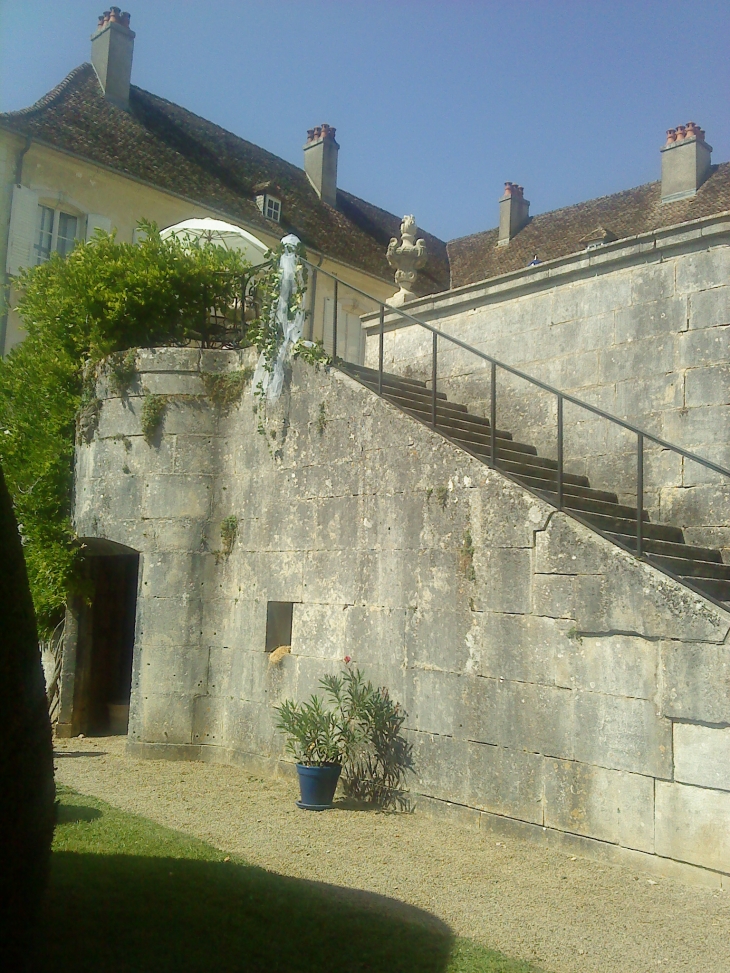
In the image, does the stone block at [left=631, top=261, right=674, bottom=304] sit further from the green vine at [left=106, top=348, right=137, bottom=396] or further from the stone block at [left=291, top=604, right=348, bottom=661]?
the green vine at [left=106, top=348, right=137, bottom=396]

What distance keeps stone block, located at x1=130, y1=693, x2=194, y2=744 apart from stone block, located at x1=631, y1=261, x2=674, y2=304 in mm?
5641

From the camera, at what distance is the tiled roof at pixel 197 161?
18.5m

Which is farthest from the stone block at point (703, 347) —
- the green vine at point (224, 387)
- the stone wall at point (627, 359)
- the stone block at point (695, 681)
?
the green vine at point (224, 387)

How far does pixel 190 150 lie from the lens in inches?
844

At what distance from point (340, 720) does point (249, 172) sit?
18.2m

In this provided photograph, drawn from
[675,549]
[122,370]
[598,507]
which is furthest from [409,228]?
[675,549]

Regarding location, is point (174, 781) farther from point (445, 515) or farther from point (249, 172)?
point (249, 172)

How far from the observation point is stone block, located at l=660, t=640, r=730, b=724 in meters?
5.08

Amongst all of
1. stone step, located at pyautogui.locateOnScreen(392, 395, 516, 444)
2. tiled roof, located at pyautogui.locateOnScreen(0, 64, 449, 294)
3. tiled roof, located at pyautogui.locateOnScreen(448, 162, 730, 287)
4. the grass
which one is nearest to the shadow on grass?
the grass

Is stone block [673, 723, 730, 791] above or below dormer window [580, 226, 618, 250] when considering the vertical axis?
below

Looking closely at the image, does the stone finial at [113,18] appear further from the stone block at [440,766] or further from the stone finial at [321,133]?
the stone block at [440,766]

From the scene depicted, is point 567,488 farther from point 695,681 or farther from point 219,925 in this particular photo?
point 219,925

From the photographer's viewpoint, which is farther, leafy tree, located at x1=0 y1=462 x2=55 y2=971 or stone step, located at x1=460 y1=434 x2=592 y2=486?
stone step, located at x1=460 y1=434 x2=592 y2=486

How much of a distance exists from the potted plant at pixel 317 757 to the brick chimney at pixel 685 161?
18346 millimetres
